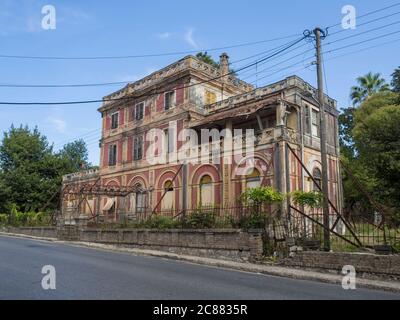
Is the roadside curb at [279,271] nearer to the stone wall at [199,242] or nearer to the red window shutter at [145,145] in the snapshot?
the stone wall at [199,242]

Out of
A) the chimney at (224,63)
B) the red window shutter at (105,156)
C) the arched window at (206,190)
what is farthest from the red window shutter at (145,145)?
the chimney at (224,63)

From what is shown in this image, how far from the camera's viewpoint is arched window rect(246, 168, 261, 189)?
74.8 ft

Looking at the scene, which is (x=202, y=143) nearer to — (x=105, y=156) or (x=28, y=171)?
(x=105, y=156)

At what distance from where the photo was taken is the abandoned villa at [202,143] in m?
22.5

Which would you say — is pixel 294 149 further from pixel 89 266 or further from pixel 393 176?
pixel 89 266

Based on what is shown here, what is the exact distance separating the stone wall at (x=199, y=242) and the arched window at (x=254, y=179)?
6.19 meters

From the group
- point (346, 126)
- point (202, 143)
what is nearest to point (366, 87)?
point (346, 126)

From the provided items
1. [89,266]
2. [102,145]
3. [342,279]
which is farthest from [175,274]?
[102,145]

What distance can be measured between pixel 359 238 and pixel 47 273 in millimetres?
11110

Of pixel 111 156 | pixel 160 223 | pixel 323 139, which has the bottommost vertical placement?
pixel 160 223

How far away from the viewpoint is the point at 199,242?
17.3m

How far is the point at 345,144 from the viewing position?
43.2m

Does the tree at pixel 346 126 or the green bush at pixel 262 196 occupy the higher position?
the tree at pixel 346 126

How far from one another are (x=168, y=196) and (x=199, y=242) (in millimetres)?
11312
